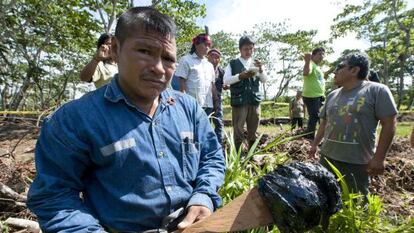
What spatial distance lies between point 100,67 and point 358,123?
8.87ft

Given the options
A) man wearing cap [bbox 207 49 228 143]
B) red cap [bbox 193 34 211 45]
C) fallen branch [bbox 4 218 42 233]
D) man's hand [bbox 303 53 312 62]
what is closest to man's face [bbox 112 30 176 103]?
fallen branch [bbox 4 218 42 233]

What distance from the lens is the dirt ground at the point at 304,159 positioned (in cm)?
289

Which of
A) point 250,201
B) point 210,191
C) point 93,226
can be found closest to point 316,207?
point 250,201

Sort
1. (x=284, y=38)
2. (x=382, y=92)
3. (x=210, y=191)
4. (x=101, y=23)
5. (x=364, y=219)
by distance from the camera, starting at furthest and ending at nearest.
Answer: (x=284, y=38), (x=101, y=23), (x=382, y=92), (x=364, y=219), (x=210, y=191)

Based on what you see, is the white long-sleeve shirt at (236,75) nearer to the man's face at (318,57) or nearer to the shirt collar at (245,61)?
the shirt collar at (245,61)

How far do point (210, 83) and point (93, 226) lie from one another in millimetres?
3994

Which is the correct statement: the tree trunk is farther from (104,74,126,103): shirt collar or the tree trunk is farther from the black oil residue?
the black oil residue

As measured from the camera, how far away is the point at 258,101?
531cm

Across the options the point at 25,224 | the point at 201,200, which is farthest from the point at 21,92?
the point at 201,200

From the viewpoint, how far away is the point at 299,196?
1051 millimetres

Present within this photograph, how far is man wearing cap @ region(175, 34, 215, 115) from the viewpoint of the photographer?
15.3 feet

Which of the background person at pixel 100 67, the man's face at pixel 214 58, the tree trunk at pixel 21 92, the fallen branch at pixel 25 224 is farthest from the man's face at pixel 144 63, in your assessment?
the tree trunk at pixel 21 92

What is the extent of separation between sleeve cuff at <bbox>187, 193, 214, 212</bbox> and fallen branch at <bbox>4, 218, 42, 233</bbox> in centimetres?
186

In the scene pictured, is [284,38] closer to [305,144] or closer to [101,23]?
[101,23]
